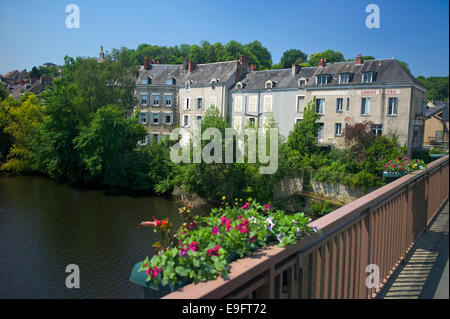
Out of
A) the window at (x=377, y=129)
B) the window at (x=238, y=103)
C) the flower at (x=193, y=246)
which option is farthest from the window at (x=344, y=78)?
the flower at (x=193, y=246)

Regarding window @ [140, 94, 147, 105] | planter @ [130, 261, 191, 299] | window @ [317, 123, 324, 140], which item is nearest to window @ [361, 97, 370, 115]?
window @ [317, 123, 324, 140]

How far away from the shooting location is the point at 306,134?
29.1 m

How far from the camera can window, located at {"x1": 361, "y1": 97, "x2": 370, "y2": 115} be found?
93.8 ft

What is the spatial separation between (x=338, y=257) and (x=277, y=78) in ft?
107

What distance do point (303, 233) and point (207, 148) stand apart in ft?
80.6

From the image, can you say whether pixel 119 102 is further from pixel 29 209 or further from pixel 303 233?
pixel 303 233

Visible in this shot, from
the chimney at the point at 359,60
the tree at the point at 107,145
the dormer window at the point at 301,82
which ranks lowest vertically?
the tree at the point at 107,145

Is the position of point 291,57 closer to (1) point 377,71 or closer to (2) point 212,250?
(1) point 377,71

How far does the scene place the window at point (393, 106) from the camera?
27.3 metres

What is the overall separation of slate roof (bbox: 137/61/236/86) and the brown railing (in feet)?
110

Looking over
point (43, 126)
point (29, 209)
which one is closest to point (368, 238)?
point (29, 209)

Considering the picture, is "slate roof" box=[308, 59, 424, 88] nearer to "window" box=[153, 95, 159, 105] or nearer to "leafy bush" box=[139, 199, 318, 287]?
"window" box=[153, 95, 159, 105]

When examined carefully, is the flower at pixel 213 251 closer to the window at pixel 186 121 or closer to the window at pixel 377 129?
the window at pixel 377 129

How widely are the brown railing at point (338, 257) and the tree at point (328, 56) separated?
6503cm
